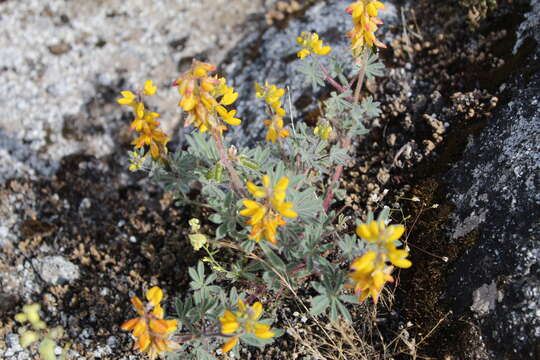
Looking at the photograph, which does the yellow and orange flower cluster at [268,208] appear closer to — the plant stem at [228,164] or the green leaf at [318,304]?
the plant stem at [228,164]

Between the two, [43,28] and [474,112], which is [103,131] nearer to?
[43,28]

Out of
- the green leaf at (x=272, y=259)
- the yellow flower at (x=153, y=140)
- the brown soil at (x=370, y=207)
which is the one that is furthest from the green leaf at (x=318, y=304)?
the yellow flower at (x=153, y=140)

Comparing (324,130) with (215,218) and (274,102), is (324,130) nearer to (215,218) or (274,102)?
(274,102)

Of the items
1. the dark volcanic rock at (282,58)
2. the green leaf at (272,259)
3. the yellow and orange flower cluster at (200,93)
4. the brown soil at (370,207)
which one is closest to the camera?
the yellow and orange flower cluster at (200,93)

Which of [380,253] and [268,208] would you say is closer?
[380,253]

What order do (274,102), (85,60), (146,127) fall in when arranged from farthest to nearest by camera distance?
1. (85,60)
2. (274,102)
3. (146,127)

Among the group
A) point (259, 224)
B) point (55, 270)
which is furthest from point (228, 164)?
point (55, 270)
